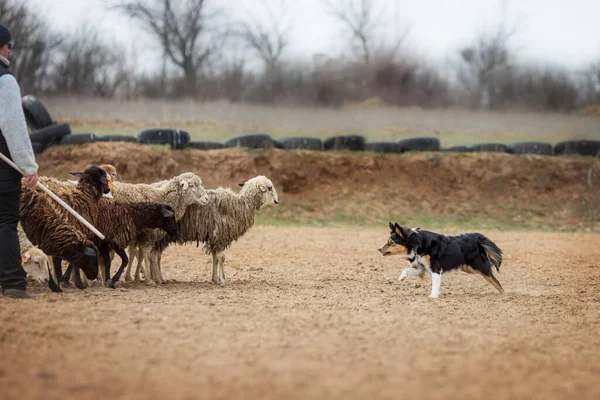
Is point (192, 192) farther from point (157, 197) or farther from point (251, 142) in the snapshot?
point (251, 142)

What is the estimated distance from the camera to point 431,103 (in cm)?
2900

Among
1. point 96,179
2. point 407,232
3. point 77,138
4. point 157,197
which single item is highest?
point 77,138

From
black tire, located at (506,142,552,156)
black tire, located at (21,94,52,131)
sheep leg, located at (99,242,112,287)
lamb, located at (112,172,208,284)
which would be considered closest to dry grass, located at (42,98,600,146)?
black tire, located at (506,142,552,156)

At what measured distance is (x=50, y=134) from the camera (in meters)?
23.1

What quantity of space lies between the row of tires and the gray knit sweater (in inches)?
613

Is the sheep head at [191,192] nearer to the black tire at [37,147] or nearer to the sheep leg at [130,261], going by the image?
the sheep leg at [130,261]

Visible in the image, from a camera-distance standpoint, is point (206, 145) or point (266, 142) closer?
point (206, 145)

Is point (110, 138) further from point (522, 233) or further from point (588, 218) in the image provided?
point (588, 218)

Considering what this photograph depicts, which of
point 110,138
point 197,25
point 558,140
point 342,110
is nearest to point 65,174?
point 110,138

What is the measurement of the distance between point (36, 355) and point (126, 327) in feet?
3.52

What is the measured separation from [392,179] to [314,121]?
426cm

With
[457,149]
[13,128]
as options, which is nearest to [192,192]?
[13,128]

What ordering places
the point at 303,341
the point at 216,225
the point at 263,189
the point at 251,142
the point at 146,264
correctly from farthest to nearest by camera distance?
the point at 251,142
the point at 263,189
the point at 216,225
the point at 146,264
the point at 303,341

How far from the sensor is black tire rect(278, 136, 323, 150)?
25.2 metres
